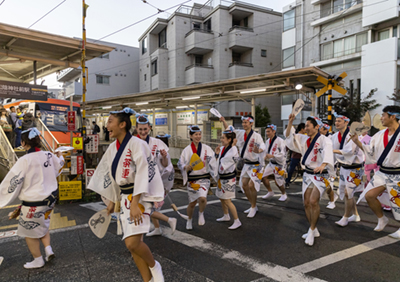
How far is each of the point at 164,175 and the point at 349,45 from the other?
68.1 feet

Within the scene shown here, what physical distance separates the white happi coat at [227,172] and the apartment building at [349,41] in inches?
603

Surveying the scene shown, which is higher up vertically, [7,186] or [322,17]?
[322,17]

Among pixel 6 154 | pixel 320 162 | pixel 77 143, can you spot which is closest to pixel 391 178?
pixel 320 162

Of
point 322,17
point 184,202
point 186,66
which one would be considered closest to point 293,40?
point 322,17

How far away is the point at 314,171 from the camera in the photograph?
438 centimetres

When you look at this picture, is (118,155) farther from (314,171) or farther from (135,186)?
(314,171)

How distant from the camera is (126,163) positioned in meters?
2.89

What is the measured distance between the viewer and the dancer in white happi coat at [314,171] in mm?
4312

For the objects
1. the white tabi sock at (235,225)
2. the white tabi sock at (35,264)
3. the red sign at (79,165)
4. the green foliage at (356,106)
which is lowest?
the white tabi sock at (235,225)

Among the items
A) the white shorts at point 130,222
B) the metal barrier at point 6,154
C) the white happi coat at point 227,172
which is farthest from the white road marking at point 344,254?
the metal barrier at point 6,154

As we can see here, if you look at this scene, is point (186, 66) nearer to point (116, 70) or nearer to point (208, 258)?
point (116, 70)

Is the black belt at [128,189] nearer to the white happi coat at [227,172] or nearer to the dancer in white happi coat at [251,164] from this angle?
the white happi coat at [227,172]

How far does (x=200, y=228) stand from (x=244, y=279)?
190 cm

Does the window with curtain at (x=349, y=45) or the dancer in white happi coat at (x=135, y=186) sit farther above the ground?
the window with curtain at (x=349, y=45)
